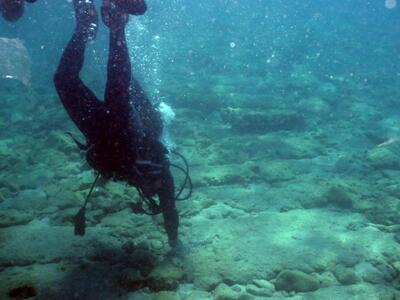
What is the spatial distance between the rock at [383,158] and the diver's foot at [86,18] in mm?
7769

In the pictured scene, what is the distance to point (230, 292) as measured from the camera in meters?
4.51

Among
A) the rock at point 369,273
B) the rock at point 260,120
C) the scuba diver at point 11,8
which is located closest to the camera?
the scuba diver at point 11,8

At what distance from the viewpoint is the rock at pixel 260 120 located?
11.4 m

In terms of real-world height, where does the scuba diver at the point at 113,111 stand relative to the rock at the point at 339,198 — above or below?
above

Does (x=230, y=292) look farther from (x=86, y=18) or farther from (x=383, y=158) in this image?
(x=383, y=158)

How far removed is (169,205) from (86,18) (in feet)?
8.96

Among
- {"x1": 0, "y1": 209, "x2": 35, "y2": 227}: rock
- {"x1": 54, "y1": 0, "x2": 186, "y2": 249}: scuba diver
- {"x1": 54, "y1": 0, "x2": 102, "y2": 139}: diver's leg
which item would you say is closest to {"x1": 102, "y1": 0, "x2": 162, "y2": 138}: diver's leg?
{"x1": 54, "y1": 0, "x2": 186, "y2": 249}: scuba diver

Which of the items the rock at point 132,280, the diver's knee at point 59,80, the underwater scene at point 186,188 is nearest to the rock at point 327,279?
the underwater scene at point 186,188

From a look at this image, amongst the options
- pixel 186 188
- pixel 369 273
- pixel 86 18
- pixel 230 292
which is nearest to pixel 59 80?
pixel 86 18

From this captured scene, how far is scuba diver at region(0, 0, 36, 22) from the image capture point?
4.52 metres

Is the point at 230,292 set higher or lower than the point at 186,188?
higher

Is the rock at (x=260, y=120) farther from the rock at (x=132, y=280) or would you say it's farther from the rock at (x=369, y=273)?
the rock at (x=132, y=280)

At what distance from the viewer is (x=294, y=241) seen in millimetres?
5672

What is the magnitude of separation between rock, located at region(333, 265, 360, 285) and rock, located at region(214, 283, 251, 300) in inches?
53.1
